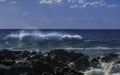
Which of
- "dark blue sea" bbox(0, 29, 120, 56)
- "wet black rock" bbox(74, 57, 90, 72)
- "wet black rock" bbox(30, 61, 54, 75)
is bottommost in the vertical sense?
"dark blue sea" bbox(0, 29, 120, 56)

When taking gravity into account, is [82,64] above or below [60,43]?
above

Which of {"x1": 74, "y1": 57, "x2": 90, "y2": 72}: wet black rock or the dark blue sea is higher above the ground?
{"x1": 74, "y1": 57, "x2": 90, "y2": 72}: wet black rock

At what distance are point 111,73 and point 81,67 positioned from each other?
1810mm

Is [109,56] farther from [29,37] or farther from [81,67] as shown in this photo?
[29,37]

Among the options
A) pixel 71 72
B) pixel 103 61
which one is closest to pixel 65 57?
pixel 103 61

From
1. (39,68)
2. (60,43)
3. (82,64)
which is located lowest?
(60,43)

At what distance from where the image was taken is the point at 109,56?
76.0 ft

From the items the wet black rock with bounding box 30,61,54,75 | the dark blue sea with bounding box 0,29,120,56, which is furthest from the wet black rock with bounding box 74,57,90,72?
the dark blue sea with bounding box 0,29,120,56

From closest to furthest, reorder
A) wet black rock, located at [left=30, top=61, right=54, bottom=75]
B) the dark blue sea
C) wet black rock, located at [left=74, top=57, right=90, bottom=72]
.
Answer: wet black rock, located at [left=30, top=61, right=54, bottom=75] < wet black rock, located at [left=74, top=57, right=90, bottom=72] < the dark blue sea

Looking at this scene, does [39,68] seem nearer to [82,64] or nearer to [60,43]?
[82,64]

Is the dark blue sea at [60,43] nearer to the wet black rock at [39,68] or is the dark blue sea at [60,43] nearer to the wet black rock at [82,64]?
the wet black rock at [82,64]

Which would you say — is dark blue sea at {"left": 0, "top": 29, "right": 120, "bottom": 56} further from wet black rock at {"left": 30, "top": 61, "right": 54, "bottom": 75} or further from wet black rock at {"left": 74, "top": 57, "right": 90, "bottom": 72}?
wet black rock at {"left": 30, "top": 61, "right": 54, "bottom": 75}

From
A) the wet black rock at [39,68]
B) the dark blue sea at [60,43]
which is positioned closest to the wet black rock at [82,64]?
the wet black rock at [39,68]

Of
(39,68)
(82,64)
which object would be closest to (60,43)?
(82,64)
